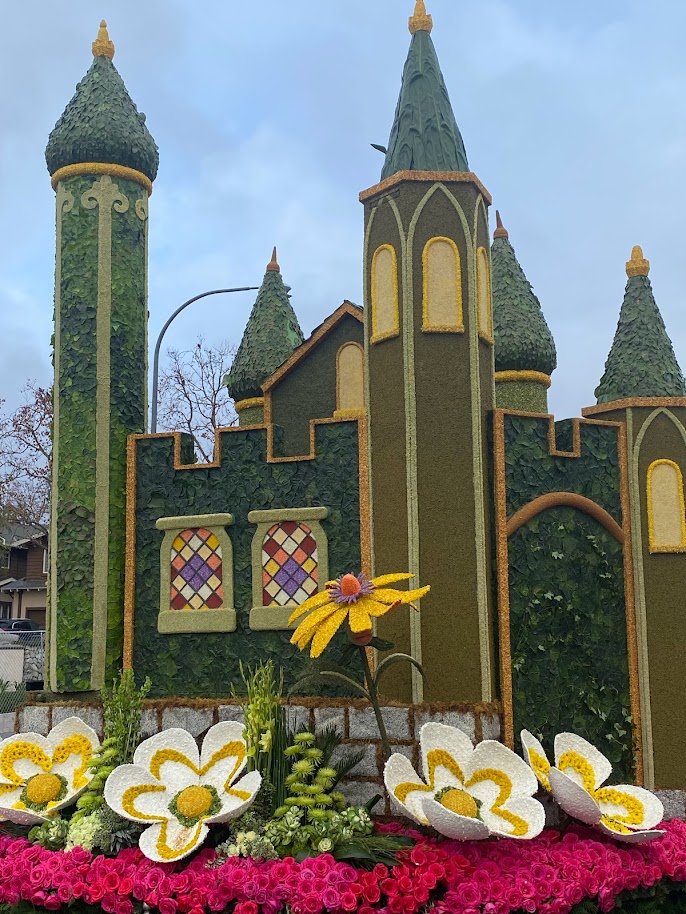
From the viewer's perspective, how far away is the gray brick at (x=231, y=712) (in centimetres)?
894

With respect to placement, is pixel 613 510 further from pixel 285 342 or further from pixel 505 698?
pixel 285 342

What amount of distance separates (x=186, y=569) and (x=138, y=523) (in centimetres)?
74

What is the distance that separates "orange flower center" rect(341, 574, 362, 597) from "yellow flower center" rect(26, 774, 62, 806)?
3164mm

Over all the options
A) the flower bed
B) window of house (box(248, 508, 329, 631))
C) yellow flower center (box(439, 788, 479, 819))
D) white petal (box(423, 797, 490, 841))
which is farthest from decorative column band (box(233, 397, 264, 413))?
white petal (box(423, 797, 490, 841))

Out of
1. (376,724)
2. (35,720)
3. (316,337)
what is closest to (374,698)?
(376,724)

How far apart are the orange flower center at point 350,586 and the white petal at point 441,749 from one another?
126 centimetres

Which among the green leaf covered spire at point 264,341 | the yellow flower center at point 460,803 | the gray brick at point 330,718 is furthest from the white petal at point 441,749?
the green leaf covered spire at point 264,341

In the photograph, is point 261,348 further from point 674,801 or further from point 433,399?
point 674,801

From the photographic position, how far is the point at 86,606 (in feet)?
32.9

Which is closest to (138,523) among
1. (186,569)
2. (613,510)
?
(186,569)

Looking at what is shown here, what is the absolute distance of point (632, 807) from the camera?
7969 millimetres

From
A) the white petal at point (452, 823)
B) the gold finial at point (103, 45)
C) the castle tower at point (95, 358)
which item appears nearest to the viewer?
the white petal at point (452, 823)

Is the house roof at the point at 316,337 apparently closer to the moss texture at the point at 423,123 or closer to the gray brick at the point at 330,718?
the moss texture at the point at 423,123

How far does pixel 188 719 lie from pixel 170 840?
1.73 meters
